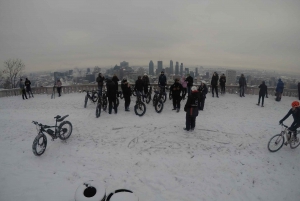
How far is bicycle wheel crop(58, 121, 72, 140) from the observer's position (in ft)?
20.5

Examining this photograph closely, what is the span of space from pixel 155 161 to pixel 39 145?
12.6 ft

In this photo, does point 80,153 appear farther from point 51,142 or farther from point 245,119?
point 245,119

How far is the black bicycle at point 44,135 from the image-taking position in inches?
211

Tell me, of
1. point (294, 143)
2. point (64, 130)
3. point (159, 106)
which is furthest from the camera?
point (159, 106)

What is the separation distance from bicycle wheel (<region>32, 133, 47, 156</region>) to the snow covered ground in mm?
194

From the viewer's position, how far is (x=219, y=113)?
10.2 m

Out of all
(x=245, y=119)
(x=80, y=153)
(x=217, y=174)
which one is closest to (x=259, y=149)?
(x=217, y=174)

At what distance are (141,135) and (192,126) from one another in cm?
233

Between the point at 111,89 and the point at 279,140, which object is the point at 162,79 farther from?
the point at 279,140

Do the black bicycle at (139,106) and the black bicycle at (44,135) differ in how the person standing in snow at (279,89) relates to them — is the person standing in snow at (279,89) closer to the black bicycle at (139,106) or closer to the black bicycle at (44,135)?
the black bicycle at (139,106)

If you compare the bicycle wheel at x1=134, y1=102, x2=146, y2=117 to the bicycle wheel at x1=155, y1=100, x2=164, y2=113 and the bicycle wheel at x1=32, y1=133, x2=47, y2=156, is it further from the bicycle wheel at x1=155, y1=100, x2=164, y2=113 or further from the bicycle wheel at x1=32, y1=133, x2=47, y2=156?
the bicycle wheel at x1=32, y1=133, x2=47, y2=156

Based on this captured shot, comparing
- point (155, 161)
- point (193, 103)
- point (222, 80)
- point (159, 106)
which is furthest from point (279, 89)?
point (155, 161)

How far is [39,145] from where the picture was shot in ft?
18.0

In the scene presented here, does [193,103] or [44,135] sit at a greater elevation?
[193,103]
